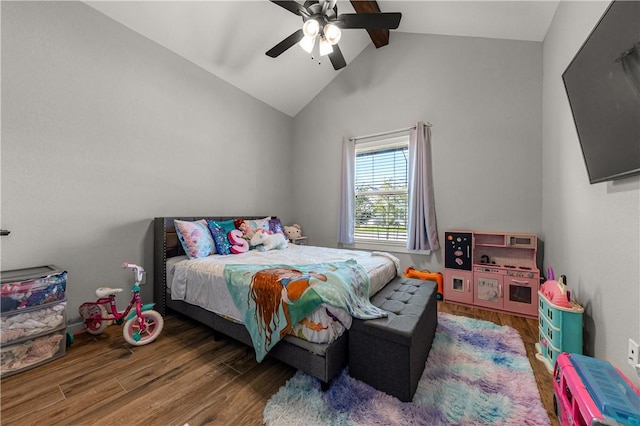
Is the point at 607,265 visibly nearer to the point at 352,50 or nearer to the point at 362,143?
the point at 362,143

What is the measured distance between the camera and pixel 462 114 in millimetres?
3115

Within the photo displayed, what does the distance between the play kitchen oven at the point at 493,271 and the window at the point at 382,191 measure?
A: 805 millimetres

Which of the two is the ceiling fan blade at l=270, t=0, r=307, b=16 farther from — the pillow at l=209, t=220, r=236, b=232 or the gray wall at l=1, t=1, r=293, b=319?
the pillow at l=209, t=220, r=236, b=232

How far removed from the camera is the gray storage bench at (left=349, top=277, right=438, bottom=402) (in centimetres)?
133

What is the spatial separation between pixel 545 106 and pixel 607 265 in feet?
6.56

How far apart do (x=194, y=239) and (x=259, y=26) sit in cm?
257

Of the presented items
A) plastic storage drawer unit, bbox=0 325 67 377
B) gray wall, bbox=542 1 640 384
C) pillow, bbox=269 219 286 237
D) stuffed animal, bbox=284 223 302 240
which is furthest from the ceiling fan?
plastic storage drawer unit, bbox=0 325 67 377

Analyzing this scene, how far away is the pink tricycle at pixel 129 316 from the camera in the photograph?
198 centimetres

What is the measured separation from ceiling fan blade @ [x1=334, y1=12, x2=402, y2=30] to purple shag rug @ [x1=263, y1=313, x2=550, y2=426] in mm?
2641

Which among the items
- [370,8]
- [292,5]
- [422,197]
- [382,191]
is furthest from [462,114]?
[292,5]

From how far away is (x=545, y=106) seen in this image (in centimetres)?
261

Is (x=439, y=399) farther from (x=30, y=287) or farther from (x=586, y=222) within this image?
(x=30, y=287)

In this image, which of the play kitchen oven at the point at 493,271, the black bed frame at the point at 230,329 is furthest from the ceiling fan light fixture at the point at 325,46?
the play kitchen oven at the point at 493,271

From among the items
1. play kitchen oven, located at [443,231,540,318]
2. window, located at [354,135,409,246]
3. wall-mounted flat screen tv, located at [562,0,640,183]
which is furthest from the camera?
window, located at [354,135,409,246]
